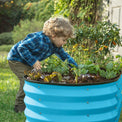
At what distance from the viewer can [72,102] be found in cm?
184

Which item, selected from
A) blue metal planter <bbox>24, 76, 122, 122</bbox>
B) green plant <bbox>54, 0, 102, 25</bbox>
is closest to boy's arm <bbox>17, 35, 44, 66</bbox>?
blue metal planter <bbox>24, 76, 122, 122</bbox>

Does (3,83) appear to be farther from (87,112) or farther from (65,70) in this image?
(87,112)

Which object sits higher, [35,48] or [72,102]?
[35,48]

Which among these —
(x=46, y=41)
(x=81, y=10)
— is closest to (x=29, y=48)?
(x=46, y=41)

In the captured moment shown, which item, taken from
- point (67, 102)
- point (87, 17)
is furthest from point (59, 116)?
point (87, 17)

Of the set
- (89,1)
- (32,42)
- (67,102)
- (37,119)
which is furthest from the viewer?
(89,1)

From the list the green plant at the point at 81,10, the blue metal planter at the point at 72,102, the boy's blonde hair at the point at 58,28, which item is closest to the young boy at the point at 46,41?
the boy's blonde hair at the point at 58,28

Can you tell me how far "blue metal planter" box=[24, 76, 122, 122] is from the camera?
1.84 meters

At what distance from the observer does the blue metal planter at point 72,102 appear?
1.84m

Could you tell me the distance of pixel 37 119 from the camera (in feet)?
6.48

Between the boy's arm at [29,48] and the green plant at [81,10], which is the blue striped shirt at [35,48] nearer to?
the boy's arm at [29,48]

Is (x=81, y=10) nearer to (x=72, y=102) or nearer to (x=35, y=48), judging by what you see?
(x=35, y=48)

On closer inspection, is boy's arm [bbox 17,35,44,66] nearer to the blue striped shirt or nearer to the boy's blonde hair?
the blue striped shirt

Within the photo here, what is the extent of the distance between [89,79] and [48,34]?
776 millimetres
